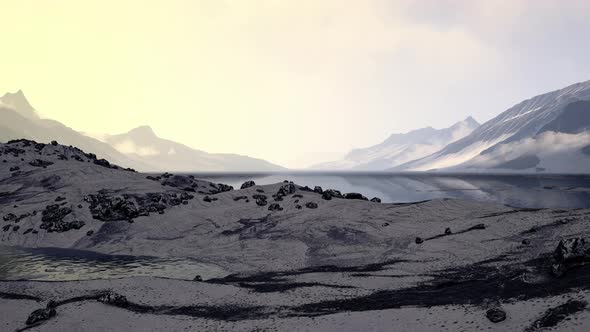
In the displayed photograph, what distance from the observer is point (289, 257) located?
49094mm

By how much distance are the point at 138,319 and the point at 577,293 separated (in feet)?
85.7

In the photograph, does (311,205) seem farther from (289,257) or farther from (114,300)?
(114,300)

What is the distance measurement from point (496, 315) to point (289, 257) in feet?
96.4

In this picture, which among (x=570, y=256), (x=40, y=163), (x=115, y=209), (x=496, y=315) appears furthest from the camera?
(x=40, y=163)

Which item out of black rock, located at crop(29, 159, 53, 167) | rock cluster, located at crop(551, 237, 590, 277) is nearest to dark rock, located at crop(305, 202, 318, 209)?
rock cluster, located at crop(551, 237, 590, 277)

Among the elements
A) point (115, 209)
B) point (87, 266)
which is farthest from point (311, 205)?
point (87, 266)

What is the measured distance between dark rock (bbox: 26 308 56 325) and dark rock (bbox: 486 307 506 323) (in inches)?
1070

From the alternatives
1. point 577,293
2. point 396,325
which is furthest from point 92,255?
point 577,293

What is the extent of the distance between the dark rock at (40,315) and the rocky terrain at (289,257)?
66mm

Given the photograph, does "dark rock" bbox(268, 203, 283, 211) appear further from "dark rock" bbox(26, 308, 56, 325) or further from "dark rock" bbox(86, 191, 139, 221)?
"dark rock" bbox(26, 308, 56, 325)

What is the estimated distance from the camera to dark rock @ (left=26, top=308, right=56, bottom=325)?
2789 cm

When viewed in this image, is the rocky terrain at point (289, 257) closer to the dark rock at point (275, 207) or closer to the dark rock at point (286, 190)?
the dark rock at point (275, 207)

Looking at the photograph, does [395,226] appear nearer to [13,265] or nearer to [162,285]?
[162,285]

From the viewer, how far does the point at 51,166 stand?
89.0m
